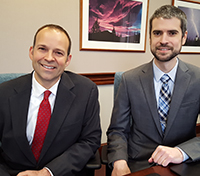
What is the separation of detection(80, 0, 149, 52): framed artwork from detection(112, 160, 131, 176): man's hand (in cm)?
104

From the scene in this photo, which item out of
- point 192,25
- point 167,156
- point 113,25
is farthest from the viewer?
point 192,25

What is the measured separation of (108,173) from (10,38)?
45.5 inches

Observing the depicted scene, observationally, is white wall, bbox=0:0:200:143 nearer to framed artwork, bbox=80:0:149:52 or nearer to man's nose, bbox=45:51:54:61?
framed artwork, bbox=80:0:149:52

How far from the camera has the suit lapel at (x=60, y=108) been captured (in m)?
0.88

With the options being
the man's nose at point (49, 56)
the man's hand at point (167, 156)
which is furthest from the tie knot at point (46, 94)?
the man's hand at point (167, 156)

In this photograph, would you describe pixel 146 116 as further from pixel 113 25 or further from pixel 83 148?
pixel 113 25

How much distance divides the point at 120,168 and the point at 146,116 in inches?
12.1

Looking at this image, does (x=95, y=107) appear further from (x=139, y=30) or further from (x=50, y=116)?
(x=139, y=30)

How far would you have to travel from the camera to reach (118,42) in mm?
1771

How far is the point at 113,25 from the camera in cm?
172

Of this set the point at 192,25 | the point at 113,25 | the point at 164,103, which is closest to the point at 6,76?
the point at 164,103

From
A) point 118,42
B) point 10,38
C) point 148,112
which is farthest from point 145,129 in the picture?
point 10,38

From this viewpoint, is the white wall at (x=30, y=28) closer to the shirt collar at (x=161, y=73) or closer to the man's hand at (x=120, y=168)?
the shirt collar at (x=161, y=73)

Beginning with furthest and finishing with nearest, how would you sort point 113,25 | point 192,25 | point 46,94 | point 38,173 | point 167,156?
point 192,25 < point 113,25 < point 46,94 < point 38,173 < point 167,156
